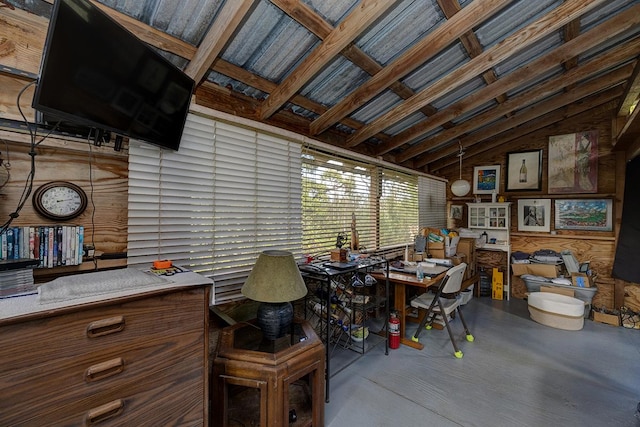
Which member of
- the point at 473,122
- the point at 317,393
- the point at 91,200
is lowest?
the point at 317,393

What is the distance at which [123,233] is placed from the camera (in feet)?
5.07

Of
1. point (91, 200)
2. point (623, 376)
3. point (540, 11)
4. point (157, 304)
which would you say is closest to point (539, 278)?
point (623, 376)

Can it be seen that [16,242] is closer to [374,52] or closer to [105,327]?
[105,327]

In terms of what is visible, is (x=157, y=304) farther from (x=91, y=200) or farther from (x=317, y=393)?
(x=317, y=393)

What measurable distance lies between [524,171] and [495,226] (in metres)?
1.08

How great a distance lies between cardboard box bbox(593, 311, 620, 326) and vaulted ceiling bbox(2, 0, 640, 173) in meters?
2.32

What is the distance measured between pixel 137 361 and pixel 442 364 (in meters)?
2.50

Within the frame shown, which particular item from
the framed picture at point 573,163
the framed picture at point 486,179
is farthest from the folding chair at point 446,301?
the framed picture at point 573,163

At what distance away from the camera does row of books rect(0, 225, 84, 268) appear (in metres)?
1.10

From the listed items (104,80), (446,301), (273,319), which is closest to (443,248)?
(446,301)

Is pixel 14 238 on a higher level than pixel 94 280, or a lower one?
higher

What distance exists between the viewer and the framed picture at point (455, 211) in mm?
5238

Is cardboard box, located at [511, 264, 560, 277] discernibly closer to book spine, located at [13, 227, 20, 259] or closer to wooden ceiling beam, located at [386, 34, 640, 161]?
wooden ceiling beam, located at [386, 34, 640, 161]

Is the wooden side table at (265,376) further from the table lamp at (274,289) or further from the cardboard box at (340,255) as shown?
the cardboard box at (340,255)
